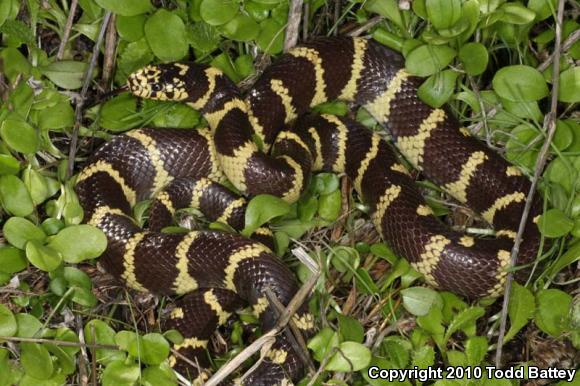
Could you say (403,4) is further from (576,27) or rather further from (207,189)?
(207,189)

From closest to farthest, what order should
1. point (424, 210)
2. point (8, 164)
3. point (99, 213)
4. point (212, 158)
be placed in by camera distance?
point (8, 164) < point (99, 213) < point (424, 210) < point (212, 158)

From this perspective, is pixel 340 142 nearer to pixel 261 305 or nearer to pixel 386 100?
pixel 386 100

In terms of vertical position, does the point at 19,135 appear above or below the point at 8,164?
above

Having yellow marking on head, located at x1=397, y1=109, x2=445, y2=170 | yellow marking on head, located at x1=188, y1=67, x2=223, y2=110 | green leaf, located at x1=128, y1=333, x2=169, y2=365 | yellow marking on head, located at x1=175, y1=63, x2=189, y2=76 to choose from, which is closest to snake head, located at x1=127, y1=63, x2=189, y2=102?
yellow marking on head, located at x1=175, y1=63, x2=189, y2=76

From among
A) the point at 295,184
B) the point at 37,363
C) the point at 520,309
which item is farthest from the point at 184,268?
the point at 520,309

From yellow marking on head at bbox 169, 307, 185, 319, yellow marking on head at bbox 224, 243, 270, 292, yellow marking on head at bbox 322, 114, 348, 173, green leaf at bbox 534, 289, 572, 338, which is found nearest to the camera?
green leaf at bbox 534, 289, 572, 338

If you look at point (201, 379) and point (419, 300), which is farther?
point (419, 300)

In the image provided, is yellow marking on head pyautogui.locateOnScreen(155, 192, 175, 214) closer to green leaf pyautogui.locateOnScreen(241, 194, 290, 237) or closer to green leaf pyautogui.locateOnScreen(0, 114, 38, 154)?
green leaf pyautogui.locateOnScreen(241, 194, 290, 237)
